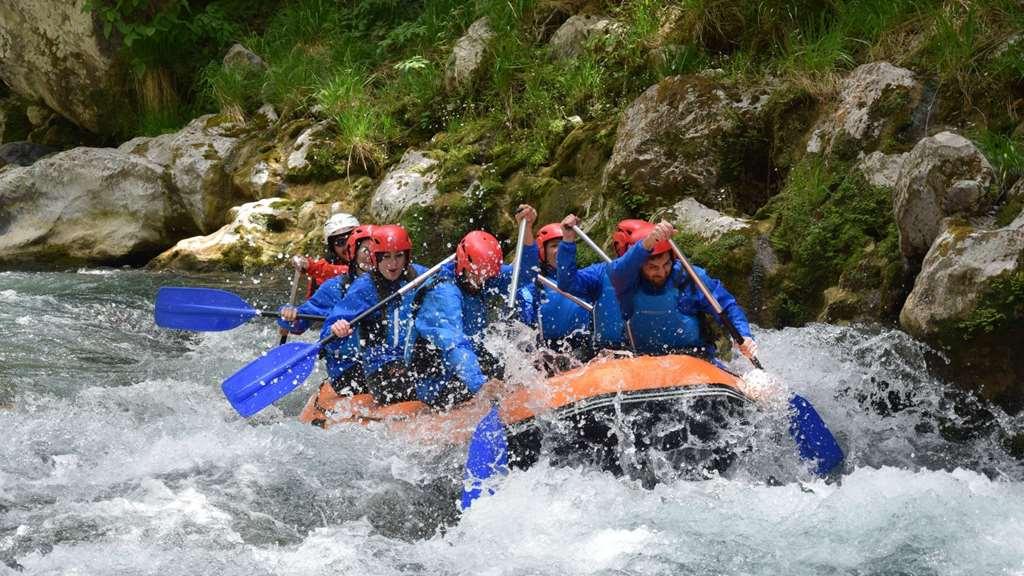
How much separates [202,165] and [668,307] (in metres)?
7.33

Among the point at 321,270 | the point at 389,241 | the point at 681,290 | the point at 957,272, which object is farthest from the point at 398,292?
the point at 957,272

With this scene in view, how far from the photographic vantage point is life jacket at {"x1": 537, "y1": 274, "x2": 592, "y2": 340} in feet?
21.0

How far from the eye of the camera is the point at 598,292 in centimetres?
635

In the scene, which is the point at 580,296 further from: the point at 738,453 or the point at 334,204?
the point at 334,204

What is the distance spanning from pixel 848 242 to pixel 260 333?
4490 mm

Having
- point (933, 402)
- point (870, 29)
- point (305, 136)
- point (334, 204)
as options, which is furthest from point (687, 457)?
point (305, 136)

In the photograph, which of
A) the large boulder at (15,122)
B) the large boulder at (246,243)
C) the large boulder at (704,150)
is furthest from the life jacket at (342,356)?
the large boulder at (15,122)

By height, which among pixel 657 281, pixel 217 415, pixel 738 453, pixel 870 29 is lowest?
pixel 217 415

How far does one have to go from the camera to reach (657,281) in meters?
5.82

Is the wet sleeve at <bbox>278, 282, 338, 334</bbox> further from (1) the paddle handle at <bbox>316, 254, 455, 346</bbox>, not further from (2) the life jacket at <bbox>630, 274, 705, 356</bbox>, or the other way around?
(2) the life jacket at <bbox>630, 274, 705, 356</bbox>

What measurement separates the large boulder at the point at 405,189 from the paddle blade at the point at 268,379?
13.0 feet

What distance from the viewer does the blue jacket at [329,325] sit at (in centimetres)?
616

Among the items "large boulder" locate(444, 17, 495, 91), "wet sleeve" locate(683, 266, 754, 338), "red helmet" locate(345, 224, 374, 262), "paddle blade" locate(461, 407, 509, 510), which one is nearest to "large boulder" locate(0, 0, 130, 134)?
"large boulder" locate(444, 17, 495, 91)

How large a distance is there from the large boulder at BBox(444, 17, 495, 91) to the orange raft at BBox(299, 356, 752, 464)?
251 inches
